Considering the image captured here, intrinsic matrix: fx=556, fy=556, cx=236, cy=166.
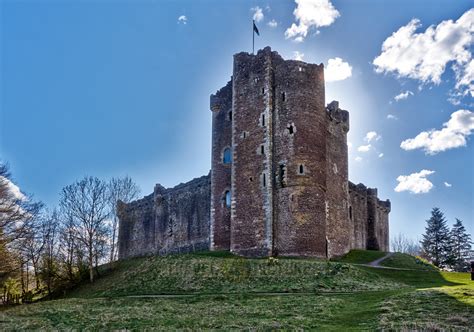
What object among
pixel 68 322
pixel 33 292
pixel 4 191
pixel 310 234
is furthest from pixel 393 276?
pixel 33 292

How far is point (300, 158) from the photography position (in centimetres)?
4134

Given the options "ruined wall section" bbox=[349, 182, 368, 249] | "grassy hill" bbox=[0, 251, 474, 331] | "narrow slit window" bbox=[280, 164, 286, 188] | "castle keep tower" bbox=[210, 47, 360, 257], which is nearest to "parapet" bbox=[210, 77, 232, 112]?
"castle keep tower" bbox=[210, 47, 360, 257]

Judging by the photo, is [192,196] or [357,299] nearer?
[357,299]

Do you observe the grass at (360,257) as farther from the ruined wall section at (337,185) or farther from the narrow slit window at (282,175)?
the narrow slit window at (282,175)

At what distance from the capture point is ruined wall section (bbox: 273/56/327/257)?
132ft

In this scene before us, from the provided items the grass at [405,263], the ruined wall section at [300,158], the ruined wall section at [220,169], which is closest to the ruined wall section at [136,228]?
the ruined wall section at [220,169]

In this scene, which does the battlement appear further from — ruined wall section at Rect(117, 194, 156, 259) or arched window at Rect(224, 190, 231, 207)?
ruined wall section at Rect(117, 194, 156, 259)

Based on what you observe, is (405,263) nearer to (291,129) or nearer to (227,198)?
(291,129)

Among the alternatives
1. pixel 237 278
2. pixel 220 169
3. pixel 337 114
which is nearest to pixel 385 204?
pixel 337 114

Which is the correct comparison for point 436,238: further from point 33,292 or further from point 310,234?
point 33,292

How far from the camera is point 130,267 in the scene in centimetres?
4397

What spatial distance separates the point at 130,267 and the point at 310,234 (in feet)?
47.8

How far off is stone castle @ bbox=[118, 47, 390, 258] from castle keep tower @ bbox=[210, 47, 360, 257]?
74mm

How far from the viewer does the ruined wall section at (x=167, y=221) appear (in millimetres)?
50375
